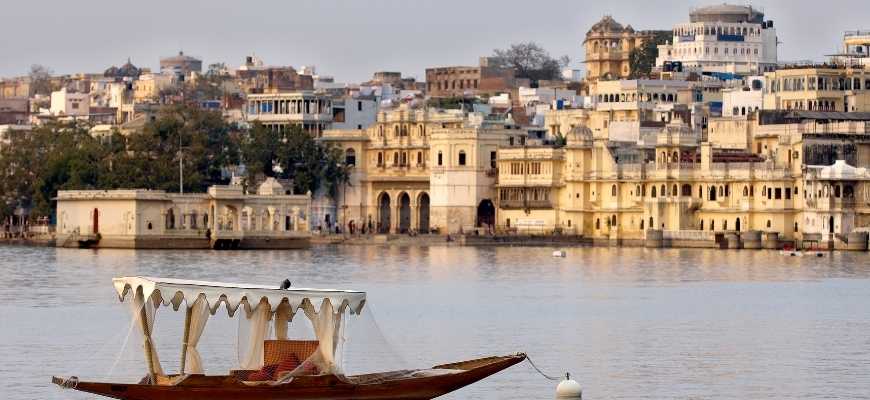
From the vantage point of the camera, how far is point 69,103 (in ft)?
490

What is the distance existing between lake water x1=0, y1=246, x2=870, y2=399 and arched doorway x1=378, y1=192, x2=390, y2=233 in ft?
57.4

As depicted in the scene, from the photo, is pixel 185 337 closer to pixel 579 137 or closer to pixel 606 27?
pixel 579 137

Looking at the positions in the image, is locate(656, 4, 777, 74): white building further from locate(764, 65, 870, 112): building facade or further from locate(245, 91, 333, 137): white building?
locate(245, 91, 333, 137): white building

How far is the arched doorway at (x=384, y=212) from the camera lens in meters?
108

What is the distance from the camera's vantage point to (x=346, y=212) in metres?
109

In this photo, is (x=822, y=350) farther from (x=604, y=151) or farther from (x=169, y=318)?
(x=604, y=151)

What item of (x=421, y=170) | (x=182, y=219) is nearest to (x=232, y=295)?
(x=182, y=219)

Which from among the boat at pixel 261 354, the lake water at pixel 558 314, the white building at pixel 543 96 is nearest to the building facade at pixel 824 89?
the lake water at pixel 558 314

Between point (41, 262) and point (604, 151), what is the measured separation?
28753 mm

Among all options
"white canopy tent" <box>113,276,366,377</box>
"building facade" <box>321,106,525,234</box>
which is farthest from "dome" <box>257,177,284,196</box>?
"white canopy tent" <box>113,276,366,377</box>

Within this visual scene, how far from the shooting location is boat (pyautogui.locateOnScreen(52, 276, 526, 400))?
30219 mm

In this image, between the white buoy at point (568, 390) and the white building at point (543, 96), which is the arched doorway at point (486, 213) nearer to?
the white building at point (543, 96)

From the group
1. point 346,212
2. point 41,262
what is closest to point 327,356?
point 41,262

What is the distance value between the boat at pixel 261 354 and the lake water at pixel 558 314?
100 inches
